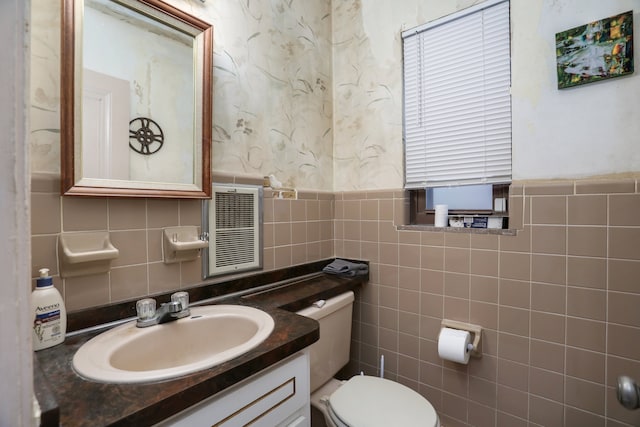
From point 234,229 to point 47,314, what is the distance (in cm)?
66

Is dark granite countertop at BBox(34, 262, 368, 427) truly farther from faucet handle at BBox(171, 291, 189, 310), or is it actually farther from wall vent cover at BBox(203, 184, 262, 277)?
wall vent cover at BBox(203, 184, 262, 277)

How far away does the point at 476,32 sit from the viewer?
1417 millimetres

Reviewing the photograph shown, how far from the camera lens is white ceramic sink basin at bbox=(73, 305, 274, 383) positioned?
0.70 metres

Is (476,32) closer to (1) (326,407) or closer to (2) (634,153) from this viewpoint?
(2) (634,153)

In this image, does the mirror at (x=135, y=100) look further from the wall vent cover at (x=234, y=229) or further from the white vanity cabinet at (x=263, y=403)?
the white vanity cabinet at (x=263, y=403)

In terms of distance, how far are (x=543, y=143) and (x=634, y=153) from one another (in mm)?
273

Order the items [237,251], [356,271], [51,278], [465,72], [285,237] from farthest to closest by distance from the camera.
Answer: [356,271] → [285,237] → [465,72] → [237,251] → [51,278]

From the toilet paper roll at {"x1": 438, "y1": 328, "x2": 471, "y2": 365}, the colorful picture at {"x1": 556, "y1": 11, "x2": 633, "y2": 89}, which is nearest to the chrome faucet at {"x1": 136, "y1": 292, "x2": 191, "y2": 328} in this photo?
the toilet paper roll at {"x1": 438, "y1": 328, "x2": 471, "y2": 365}

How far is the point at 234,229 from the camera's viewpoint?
1.33 m

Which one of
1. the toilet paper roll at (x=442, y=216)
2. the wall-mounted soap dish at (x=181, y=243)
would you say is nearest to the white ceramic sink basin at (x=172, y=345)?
the wall-mounted soap dish at (x=181, y=243)

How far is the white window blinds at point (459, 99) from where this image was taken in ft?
4.46

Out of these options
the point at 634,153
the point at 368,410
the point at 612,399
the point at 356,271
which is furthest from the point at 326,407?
the point at 634,153

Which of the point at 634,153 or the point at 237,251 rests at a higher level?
the point at 634,153

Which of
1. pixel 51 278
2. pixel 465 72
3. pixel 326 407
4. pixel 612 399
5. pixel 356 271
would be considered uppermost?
pixel 465 72
